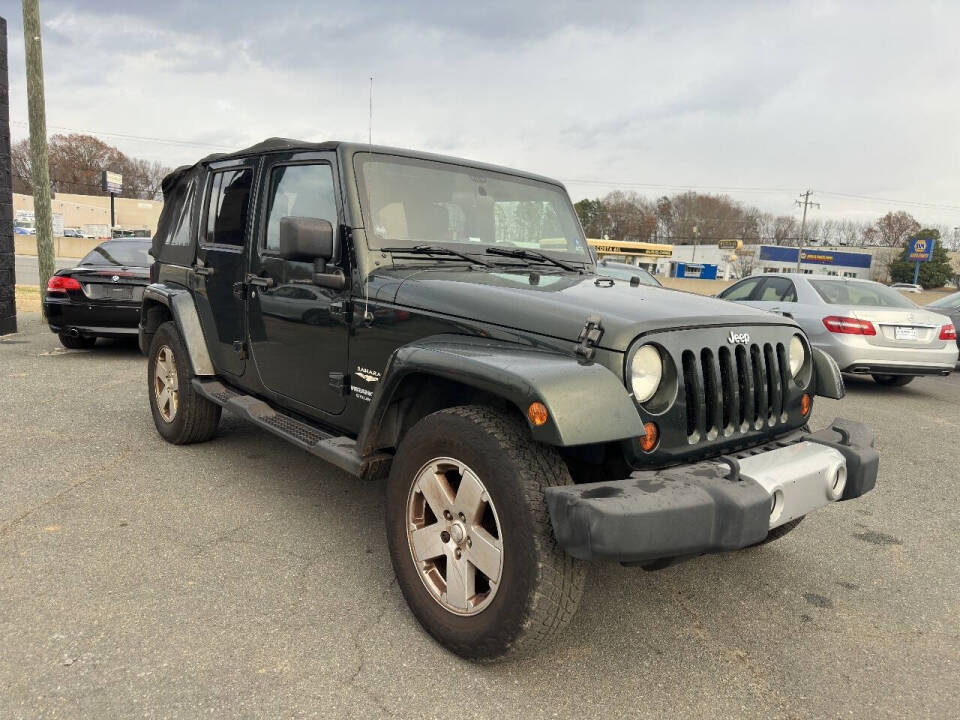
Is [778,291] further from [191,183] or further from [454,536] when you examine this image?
[454,536]

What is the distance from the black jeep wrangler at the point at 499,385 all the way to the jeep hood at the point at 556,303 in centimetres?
1

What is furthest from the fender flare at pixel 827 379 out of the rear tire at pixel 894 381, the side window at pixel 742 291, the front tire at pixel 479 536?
the rear tire at pixel 894 381

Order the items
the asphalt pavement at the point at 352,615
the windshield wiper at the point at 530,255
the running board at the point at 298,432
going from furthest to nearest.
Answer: the windshield wiper at the point at 530,255 → the running board at the point at 298,432 → the asphalt pavement at the point at 352,615

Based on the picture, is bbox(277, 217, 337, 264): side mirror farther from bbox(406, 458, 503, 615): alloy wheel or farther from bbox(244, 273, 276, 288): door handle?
bbox(406, 458, 503, 615): alloy wheel

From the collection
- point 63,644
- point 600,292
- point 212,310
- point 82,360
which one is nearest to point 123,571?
point 63,644

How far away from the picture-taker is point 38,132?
37.7ft

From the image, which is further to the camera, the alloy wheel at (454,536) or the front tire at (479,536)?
the alloy wheel at (454,536)

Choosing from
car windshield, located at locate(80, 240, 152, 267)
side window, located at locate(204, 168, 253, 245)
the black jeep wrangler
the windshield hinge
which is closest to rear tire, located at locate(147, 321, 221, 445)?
the black jeep wrangler

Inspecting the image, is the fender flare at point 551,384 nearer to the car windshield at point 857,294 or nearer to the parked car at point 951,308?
the car windshield at point 857,294

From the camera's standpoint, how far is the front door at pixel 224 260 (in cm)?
406

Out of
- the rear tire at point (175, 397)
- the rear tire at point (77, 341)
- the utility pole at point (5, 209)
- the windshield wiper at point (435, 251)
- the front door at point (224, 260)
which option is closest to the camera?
the windshield wiper at point (435, 251)

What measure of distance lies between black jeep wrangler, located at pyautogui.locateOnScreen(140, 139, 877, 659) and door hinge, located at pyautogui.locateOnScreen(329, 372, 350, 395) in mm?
10

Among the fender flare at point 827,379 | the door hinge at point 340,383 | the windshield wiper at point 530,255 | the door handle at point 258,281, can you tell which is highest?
the windshield wiper at point 530,255

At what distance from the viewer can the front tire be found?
2.16 meters
